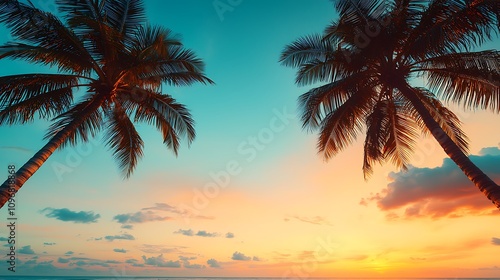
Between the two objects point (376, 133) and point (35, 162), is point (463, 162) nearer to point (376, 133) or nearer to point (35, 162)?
point (376, 133)

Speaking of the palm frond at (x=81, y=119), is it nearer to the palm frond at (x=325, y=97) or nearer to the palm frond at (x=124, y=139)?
the palm frond at (x=124, y=139)

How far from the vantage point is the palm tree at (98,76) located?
9156 mm

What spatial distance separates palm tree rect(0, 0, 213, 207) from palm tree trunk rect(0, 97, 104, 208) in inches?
0.8

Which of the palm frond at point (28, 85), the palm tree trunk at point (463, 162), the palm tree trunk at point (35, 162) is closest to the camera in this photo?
the palm tree trunk at point (463, 162)

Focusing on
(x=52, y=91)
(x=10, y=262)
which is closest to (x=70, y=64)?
(x=52, y=91)

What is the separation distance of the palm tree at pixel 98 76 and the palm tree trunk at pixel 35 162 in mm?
20

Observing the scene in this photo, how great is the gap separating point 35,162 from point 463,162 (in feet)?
32.8

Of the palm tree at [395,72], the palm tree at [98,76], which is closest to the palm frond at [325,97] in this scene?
the palm tree at [395,72]

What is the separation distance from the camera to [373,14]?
10.9 meters

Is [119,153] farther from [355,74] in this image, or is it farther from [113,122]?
[355,74]

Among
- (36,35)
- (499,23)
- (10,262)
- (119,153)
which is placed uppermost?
(36,35)

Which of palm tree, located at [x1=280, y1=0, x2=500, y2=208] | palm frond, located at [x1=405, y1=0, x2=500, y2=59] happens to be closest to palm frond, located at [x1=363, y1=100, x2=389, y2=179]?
palm tree, located at [x1=280, y1=0, x2=500, y2=208]

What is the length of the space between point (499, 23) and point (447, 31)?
1177 mm

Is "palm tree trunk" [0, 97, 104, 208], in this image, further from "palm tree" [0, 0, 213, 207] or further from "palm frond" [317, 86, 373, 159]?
"palm frond" [317, 86, 373, 159]
